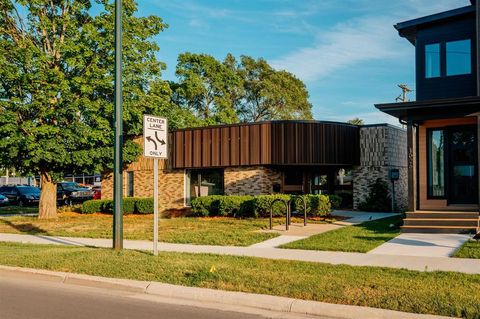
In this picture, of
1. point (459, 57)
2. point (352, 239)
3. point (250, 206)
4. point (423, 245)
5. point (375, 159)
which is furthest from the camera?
point (375, 159)

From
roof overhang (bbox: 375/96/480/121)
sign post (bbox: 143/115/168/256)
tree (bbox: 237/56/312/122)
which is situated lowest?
sign post (bbox: 143/115/168/256)

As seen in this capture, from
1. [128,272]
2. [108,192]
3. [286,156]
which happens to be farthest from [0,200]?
[128,272]

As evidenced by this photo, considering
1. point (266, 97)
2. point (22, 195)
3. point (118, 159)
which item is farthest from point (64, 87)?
point (266, 97)

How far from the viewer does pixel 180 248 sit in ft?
40.7

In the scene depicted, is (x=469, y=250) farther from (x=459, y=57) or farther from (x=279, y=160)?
(x=279, y=160)

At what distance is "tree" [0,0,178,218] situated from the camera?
68.3 ft

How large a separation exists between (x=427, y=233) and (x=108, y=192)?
62.7ft

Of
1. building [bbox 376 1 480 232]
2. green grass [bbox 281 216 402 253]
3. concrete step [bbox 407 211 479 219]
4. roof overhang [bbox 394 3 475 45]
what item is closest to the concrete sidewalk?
green grass [bbox 281 216 402 253]

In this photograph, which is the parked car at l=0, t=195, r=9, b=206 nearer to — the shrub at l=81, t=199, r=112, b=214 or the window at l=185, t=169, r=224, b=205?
the shrub at l=81, t=199, r=112, b=214

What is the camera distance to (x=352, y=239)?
13.0 meters

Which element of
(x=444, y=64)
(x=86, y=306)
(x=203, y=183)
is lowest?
(x=86, y=306)

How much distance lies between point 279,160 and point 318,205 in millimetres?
4833

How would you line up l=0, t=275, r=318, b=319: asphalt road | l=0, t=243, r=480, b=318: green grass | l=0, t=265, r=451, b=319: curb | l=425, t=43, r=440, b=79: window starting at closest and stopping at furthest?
l=0, t=265, r=451, b=319: curb → l=0, t=243, r=480, b=318: green grass → l=0, t=275, r=318, b=319: asphalt road → l=425, t=43, r=440, b=79: window

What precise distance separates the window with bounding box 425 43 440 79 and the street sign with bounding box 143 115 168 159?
10.6 metres
